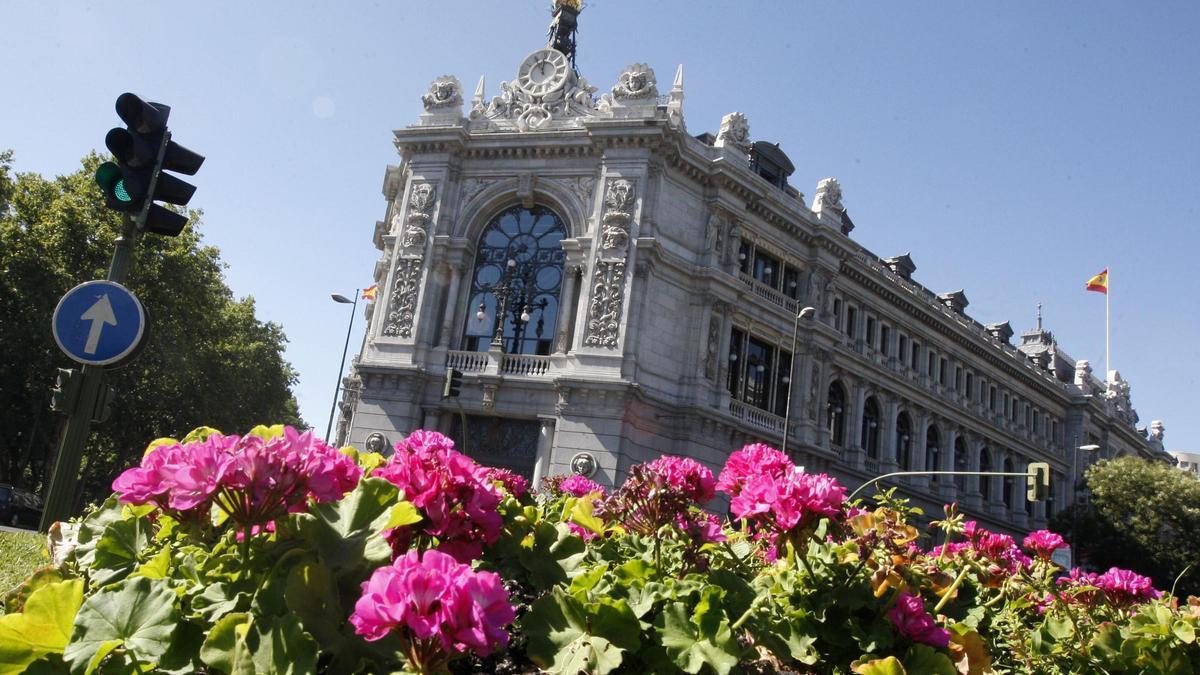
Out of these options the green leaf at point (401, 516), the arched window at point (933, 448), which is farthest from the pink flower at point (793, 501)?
the arched window at point (933, 448)

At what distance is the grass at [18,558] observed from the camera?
3.81m

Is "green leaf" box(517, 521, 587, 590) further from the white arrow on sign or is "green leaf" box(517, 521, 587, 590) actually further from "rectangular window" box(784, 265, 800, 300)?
"rectangular window" box(784, 265, 800, 300)

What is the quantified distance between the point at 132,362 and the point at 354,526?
88.3ft

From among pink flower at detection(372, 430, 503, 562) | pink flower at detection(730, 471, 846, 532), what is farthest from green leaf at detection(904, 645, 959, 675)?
pink flower at detection(372, 430, 503, 562)

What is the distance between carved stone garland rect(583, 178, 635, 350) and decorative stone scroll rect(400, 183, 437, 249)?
599cm

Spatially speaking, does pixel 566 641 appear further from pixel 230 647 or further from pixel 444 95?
pixel 444 95

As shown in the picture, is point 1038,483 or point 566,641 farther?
point 1038,483

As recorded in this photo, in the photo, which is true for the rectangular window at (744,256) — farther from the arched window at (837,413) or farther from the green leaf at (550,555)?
the green leaf at (550,555)

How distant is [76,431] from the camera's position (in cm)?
555

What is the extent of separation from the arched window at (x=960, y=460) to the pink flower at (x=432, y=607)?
4182cm

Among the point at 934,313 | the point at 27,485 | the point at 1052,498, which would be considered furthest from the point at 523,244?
the point at 1052,498

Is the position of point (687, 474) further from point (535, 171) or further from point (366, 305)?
point (366, 305)

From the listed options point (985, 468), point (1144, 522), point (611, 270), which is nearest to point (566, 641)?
point (611, 270)

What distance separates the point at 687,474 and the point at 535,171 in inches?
1018
